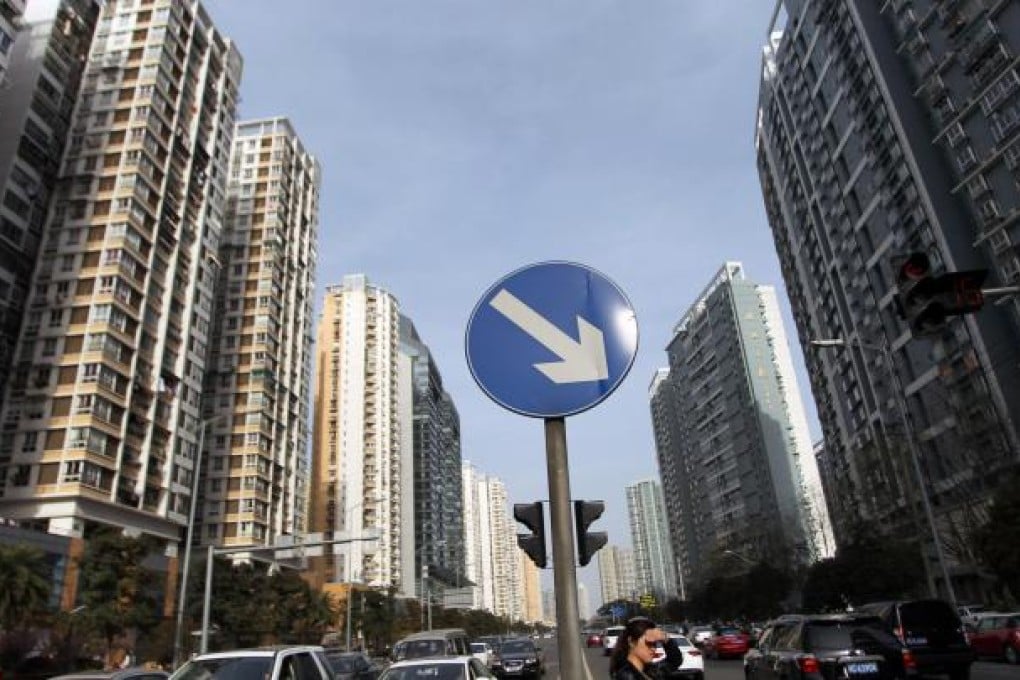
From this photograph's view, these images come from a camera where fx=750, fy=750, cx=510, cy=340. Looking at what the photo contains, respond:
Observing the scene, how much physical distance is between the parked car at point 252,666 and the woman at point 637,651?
5890 mm

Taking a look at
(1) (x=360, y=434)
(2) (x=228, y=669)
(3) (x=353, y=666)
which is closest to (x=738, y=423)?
(1) (x=360, y=434)

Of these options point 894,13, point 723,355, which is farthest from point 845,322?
point 723,355

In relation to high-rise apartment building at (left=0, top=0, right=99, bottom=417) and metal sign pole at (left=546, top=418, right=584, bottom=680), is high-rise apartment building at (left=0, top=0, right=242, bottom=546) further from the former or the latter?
metal sign pole at (left=546, top=418, right=584, bottom=680)

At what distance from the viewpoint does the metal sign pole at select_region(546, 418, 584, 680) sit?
3561 millimetres

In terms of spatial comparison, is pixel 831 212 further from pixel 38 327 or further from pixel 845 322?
pixel 38 327

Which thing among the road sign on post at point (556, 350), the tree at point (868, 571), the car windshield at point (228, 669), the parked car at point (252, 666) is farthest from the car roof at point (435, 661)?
the tree at point (868, 571)

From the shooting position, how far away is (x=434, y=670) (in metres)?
11.9

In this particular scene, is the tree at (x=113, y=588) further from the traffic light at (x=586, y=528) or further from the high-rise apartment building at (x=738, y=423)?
the high-rise apartment building at (x=738, y=423)

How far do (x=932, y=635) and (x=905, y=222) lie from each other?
50182 millimetres

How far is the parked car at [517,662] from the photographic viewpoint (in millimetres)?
25617

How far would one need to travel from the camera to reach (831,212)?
72812 mm

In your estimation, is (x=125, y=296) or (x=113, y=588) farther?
(x=125, y=296)

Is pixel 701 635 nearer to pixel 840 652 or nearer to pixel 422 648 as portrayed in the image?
pixel 422 648

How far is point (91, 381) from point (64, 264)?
9.81m
